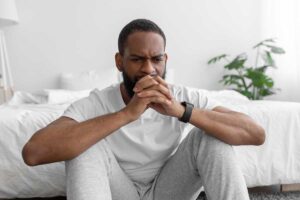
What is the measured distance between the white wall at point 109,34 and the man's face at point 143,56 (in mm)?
2213

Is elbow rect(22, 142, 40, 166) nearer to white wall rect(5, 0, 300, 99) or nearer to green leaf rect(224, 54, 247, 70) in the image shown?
white wall rect(5, 0, 300, 99)

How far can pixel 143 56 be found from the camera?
109 cm

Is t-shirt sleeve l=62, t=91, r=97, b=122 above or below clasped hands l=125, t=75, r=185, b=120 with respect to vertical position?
below

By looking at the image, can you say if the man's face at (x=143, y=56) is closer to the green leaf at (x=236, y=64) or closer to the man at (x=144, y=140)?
the man at (x=144, y=140)

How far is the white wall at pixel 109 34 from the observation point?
10.5ft

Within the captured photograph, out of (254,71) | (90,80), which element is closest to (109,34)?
(90,80)

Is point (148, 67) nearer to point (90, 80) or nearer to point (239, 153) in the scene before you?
point (239, 153)

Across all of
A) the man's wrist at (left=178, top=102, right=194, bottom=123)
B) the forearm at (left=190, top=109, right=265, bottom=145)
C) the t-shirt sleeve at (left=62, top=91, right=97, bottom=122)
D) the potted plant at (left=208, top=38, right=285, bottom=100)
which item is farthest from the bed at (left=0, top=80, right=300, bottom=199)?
the potted plant at (left=208, top=38, right=285, bottom=100)

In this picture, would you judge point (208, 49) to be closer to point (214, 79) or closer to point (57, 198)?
point (214, 79)

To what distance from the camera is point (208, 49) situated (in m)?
3.48

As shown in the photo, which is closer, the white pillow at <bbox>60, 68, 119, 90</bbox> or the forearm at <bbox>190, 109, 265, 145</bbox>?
the forearm at <bbox>190, 109, 265, 145</bbox>

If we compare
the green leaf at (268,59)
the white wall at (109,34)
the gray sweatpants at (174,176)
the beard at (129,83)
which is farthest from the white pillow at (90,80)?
the gray sweatpants at (174,176)

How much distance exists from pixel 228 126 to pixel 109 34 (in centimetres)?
249

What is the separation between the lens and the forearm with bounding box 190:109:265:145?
38.0 inches
